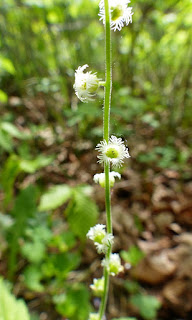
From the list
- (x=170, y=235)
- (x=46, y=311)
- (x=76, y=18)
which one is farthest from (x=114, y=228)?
(x=76, y=18)

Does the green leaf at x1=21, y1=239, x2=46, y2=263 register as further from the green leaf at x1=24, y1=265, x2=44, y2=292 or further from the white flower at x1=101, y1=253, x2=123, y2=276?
the white flower at x1=101, y1=253, x2=123, y2=276

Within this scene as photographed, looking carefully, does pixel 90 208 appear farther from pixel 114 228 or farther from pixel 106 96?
pixel 106 96

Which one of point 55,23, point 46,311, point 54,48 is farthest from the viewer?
point 55,23

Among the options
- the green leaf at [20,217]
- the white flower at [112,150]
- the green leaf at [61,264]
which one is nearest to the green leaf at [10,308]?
the green leaf at [61,264]

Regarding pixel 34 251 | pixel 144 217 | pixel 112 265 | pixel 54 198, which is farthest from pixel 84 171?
pixel 112 265

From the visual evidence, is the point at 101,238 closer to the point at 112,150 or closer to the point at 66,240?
the point at 112,150

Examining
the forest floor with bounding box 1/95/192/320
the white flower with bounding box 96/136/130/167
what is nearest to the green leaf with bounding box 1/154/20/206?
the forest floor with bounding box 1/95/192/320

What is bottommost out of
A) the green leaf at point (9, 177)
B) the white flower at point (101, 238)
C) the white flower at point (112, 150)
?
the white flower at point (101, 238)

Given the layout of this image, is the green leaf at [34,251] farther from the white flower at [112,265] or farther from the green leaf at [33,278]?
the white flower at [112,265]
